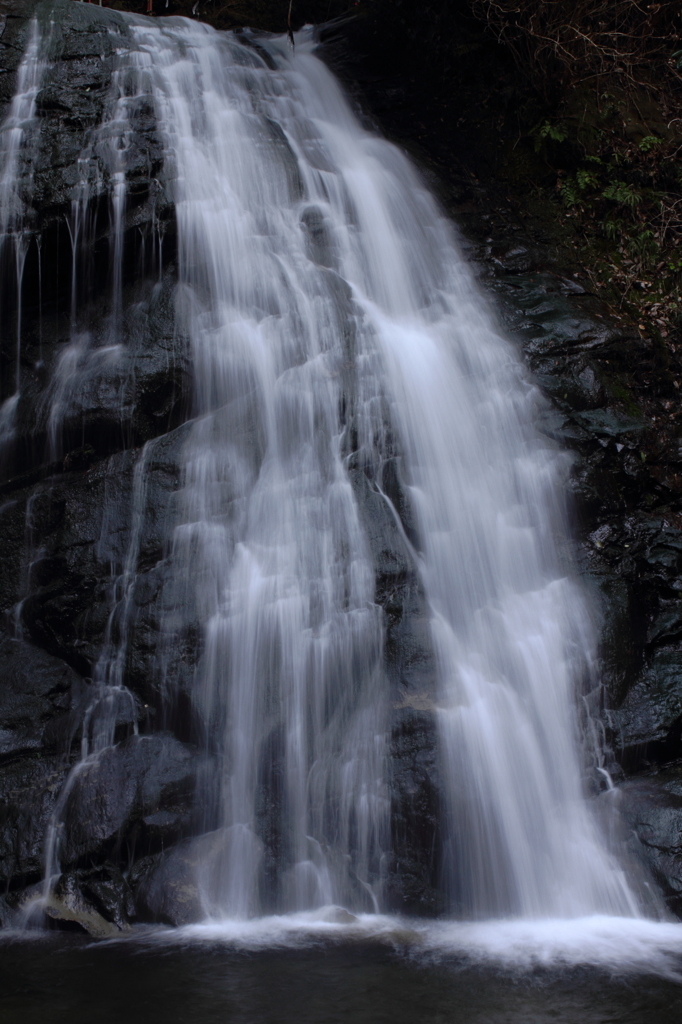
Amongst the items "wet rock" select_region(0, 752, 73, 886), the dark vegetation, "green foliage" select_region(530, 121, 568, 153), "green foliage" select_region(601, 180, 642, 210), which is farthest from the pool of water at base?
"green foliage" select_region(530, 121, 568, 153)

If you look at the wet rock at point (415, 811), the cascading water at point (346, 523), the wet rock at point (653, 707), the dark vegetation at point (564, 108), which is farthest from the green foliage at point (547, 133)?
the wet rock at point (415, 811)

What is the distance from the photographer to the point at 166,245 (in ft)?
23.1

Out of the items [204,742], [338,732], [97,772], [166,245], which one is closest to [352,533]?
[338,732]

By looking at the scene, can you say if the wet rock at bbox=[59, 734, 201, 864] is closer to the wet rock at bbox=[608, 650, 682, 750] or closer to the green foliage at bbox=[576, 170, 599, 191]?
the wet rock at bbox=[608, 650, 682, 750]

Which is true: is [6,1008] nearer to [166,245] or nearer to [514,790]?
[514,790]

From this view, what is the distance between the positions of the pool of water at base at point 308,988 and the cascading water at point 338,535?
65 centimetres

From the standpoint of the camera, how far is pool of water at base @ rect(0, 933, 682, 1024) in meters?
3.27

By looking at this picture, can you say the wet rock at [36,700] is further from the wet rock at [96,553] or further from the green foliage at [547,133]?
the green foliage at [547,133]

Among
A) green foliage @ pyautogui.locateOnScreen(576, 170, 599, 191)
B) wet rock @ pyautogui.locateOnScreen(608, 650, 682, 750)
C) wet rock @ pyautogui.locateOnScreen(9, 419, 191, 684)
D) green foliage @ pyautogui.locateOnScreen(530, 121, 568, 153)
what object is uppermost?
green foliage @ pyautogui.locateOnScreen(530, 121, 568, 153)

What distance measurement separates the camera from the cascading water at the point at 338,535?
472cm

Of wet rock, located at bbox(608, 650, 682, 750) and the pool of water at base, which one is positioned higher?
wet rock, located at bbox(608, 650, 682, 750)

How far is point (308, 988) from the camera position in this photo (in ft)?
11.6

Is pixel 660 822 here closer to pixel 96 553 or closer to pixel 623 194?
pixel 96 553

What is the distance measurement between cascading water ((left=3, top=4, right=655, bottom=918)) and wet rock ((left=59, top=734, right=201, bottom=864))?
0.18m
